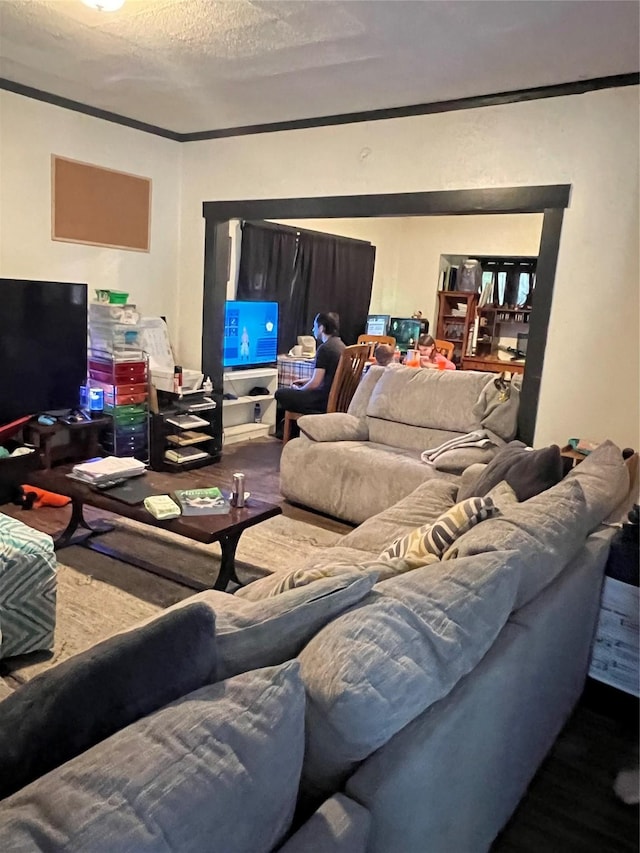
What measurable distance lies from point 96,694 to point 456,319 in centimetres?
729

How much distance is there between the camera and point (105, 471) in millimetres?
3111

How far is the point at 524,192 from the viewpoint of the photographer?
12.3ft

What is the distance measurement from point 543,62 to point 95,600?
11.0 ft

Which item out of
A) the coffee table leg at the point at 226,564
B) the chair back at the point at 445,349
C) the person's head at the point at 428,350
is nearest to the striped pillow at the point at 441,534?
the coffee table leg at the point at 226,564

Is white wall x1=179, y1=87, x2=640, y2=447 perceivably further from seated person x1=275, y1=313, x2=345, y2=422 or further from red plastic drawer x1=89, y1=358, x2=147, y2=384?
red plastic drawer x1=89, y1=358, x2=147, y2=384

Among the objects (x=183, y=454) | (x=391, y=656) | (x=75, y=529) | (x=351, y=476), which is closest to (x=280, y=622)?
(x=391, y=656)

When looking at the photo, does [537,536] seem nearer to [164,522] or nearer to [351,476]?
[164,522]

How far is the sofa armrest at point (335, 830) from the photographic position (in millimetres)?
971

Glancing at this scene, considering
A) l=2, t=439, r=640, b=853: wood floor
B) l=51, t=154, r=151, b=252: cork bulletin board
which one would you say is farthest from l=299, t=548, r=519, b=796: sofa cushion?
l=51, t=154, r=151, b=252: cork bulletin board

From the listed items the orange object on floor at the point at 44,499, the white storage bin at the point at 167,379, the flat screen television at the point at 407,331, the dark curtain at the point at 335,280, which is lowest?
the orange object on floor at the point at 44,499

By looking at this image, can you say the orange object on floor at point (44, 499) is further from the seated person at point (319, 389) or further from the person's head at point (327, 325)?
the person's head at point (327, 325)

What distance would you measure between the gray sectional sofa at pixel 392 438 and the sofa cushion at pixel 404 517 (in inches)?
19.5

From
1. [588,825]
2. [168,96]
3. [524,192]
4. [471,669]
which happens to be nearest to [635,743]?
[588,825]

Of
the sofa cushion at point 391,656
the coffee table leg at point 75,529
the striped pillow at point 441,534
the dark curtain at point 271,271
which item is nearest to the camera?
the sofa cushion at point 391,656
